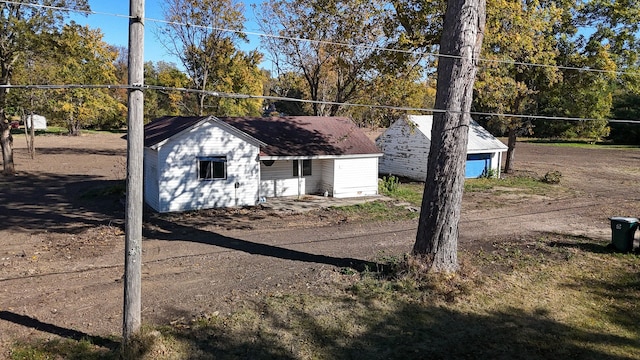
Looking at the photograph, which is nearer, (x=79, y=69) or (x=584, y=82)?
(x=584, y=82)

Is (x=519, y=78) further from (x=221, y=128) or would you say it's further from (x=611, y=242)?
(x=221, y=128)

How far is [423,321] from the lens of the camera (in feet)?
26.5

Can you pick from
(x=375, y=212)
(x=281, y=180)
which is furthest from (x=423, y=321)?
(x=281, y=180)

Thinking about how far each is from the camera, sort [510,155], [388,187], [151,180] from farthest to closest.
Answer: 1. [510,155]
2. [388,187]
3. [151,180]

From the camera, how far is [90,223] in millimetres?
15711

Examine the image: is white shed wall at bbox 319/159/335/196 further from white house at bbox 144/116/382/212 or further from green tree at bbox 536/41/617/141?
green tree at bbox 536/41/617/141

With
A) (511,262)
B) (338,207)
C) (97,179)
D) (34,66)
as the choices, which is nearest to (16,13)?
(34,66)

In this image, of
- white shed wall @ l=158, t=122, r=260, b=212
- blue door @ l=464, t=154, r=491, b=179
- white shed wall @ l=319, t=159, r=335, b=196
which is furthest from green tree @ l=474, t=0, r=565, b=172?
white shed wall @ l=158, t=122, r=260, b=212

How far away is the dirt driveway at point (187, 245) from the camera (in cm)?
852

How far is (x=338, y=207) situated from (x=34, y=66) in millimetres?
20942

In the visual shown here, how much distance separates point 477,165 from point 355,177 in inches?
442

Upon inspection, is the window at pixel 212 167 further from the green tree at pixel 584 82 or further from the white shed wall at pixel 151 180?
the green tree at pixel 584 82

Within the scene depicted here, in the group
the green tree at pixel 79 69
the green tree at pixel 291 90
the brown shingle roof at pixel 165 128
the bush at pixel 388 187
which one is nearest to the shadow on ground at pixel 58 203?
the brown shingle roof at pixel 165 128

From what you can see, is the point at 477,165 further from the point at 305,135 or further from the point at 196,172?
the point at 196,172
